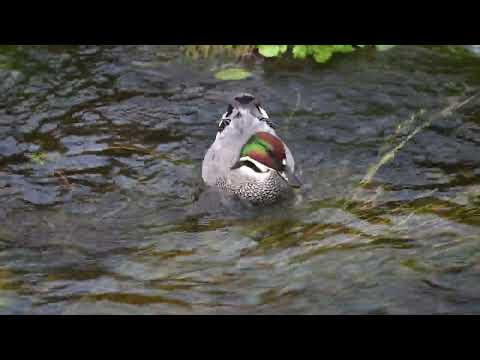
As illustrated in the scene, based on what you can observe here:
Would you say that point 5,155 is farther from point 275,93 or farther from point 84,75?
point 275,93

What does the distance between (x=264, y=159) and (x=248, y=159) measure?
1.35ft

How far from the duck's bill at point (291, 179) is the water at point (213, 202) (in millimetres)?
423

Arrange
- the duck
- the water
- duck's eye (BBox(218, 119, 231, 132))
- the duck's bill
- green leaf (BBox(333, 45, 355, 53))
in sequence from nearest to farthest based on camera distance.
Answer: the water → the duck's bill → the duck → duck's eye (BBox(218, 119, 231, 132)) → green leaf (BBox(333, 45, 355, 53))

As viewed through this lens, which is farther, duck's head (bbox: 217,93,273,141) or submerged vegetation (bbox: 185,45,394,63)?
submerged vegetation (bbox: 185,45,394,63)

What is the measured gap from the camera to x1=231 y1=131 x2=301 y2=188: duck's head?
7.82m

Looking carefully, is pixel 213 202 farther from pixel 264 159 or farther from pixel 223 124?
pixel 223 124

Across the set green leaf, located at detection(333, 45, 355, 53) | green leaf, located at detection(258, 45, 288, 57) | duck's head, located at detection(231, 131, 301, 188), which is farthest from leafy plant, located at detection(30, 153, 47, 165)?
green leaf, located at detection(333, 45, 355, 53)

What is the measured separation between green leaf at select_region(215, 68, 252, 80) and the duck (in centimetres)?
163

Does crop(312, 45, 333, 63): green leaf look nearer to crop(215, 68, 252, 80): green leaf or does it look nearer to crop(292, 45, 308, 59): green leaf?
crop(292, 45, 308, 59): green leaf

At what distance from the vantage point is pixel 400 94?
391 inches

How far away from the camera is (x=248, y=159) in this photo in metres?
8.45

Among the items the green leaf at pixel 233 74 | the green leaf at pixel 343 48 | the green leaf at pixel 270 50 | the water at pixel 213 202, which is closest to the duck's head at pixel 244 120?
the water at pixel 213 202

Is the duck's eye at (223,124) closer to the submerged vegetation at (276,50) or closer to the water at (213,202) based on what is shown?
the water at (213,202)

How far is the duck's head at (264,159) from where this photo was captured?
25.7 feet
